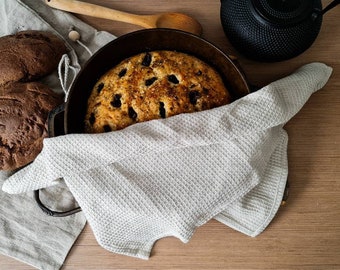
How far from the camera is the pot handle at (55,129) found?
2.47ft

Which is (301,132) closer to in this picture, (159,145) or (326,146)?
(326,146)

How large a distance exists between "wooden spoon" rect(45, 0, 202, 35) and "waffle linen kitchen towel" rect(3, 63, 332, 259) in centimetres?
25

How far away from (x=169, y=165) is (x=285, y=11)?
0.34m

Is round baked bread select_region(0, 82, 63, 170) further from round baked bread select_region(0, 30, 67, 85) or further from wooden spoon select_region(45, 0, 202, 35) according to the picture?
wooden spoon select_region(45, 0, 202, 35)

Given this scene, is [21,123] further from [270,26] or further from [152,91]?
[270,26]

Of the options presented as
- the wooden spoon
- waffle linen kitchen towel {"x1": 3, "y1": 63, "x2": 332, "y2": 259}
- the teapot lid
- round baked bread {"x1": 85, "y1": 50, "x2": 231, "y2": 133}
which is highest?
the teapot lid

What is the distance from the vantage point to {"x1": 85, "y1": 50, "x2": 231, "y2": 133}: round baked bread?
766 millimetres

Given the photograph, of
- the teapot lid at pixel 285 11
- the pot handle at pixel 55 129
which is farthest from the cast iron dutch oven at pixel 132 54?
the teapot lid at pixel 285 11

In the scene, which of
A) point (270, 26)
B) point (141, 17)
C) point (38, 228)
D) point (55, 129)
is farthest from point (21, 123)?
point (270, 26)

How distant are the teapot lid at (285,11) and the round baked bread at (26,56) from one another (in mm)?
431

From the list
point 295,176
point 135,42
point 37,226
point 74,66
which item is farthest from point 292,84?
point 37,226

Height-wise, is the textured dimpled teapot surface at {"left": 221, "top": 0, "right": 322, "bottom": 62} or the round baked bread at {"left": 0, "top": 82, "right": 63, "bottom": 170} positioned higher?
the textured dimpled teapot surface at {"left": 221, "top": 0, "right": 322, "bottom": 62}

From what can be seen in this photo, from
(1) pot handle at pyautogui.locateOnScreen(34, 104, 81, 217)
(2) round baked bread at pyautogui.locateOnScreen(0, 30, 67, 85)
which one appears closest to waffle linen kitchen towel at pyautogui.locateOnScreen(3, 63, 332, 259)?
(1) pot handle at pyautogui.locateOnScreen(34, 104, 81, 217)

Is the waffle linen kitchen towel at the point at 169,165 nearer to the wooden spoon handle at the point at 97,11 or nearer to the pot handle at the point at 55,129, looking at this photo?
the pot handle at the point at 55,129
